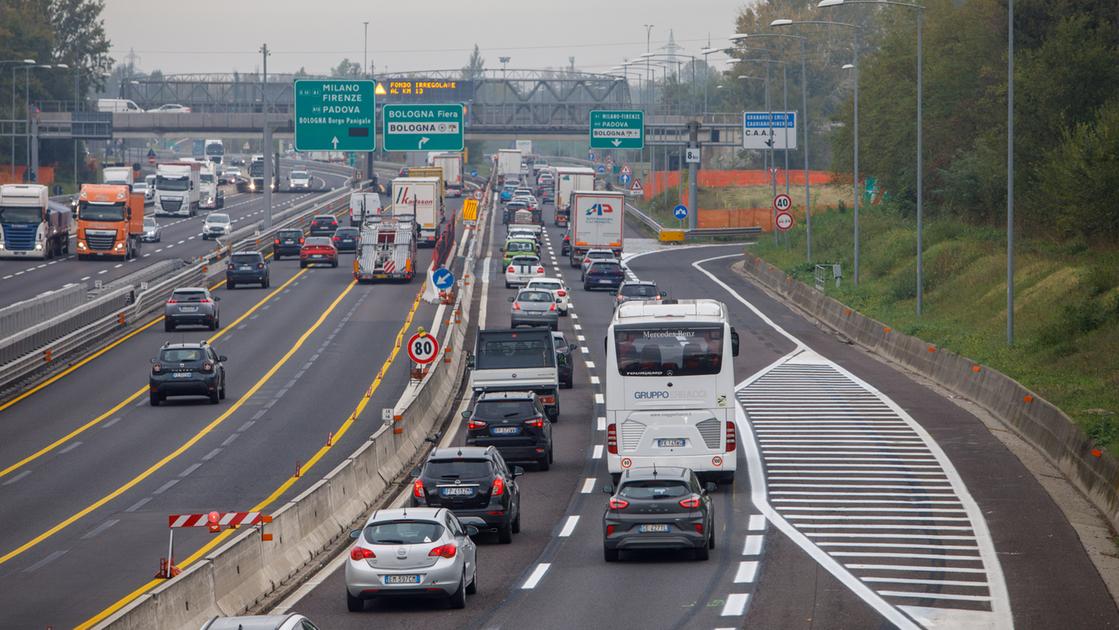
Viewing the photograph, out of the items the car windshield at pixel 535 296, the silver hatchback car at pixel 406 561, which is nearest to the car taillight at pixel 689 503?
the silver hatchback car at pixel 406 561

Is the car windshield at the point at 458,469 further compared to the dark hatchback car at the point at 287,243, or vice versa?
the dark hatchback car at the point at 287,243

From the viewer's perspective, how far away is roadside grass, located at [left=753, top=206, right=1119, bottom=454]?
3572 cm

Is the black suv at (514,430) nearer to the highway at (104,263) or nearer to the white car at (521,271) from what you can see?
the highway at (104,263)

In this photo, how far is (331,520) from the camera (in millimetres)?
25219

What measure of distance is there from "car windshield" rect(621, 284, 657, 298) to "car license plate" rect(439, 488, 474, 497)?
3315cm

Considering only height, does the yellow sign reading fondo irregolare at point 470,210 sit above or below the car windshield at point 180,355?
above

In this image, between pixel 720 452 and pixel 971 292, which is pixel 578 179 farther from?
pixel 720 452

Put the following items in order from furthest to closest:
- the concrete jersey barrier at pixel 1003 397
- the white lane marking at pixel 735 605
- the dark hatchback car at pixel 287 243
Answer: the dark hatchback car at pixel 287 243 < the concrete jersey barrier at pixel 1003 397 < the white lane marking at pixel 735 605

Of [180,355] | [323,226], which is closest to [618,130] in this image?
[323,226]

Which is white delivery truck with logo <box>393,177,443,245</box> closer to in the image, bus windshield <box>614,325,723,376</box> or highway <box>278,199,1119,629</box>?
highway <box>278,199,1119,629</box>

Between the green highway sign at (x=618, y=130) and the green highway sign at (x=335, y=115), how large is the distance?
888 inches

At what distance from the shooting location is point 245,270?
226 ft

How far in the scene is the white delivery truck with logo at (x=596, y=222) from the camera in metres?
79.4

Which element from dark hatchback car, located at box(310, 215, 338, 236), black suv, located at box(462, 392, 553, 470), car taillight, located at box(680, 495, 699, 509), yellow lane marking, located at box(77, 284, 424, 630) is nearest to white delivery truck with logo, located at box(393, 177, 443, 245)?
dark hatchback car, located at box(310, 215, 338, 236)
